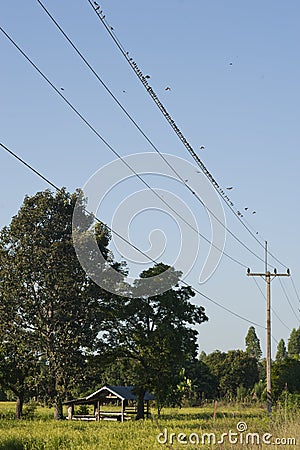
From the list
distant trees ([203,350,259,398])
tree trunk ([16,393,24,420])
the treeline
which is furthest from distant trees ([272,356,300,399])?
distant trees ([203,350,259,398])

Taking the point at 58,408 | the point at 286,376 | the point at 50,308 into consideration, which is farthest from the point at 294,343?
the point at 50,308

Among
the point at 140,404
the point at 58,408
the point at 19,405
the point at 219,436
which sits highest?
the point at 219,436

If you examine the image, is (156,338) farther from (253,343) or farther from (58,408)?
(253,343)

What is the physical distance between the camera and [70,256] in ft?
132

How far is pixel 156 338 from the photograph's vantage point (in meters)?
42.2

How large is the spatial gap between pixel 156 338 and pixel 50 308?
6.95 metres

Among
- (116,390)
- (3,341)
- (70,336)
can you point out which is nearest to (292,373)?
(116,390)

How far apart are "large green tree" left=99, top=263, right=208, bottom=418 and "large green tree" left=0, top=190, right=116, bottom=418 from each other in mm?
2476

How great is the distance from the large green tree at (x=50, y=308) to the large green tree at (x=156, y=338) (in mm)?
2476

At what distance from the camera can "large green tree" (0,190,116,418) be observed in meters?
38.9

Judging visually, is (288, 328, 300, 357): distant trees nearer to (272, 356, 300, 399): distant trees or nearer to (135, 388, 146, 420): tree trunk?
(272, 356, 300, 399): distant trees

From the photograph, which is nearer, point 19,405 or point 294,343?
point 19,405

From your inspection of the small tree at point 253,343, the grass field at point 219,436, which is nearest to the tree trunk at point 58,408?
the grass field at point 219,436

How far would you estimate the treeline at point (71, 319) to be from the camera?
3925 centimetres
